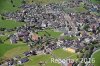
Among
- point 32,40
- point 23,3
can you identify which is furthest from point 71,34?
point 23,3

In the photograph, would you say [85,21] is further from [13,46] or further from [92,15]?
[13,46]

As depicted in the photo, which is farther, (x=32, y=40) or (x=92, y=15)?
(x=92, y=15)

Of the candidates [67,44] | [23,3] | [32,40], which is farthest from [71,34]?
[23,3]

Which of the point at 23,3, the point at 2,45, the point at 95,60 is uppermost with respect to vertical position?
the point at 23,3

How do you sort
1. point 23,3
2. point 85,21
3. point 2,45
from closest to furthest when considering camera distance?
point 2,45, point 23,3, point 85,21

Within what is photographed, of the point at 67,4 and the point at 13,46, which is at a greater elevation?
the point at 67,4

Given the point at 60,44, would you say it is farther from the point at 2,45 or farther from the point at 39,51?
the point at 2,45

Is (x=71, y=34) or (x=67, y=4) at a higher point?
(x=67, y=4)

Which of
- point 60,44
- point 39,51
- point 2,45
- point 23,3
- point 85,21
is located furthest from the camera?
point 85,21

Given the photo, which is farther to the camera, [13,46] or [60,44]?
[60,44]
